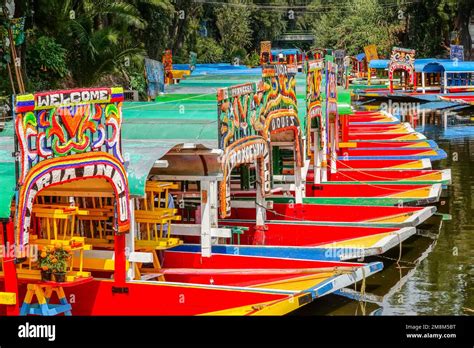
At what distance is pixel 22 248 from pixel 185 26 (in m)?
52.1

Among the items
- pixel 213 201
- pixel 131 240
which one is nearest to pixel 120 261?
pixel 131 240

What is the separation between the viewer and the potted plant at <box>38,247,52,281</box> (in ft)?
46.3

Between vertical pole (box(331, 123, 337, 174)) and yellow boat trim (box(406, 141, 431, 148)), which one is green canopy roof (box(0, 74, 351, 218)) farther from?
yellow boat trim (box(406, 141, 431, 148))

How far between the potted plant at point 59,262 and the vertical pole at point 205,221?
381 cm

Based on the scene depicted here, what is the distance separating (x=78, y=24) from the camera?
32375 millimetres

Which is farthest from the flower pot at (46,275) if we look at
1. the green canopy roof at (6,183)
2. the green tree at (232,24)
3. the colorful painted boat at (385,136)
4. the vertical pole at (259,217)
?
the green tree at (232,24)

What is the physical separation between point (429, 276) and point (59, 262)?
789 centimetres

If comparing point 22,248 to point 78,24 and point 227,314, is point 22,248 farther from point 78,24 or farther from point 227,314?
point 78,24

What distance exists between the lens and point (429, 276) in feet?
62.9

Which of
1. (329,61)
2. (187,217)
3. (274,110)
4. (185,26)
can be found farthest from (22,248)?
(185,26)

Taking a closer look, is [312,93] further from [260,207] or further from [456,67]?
[456,67]

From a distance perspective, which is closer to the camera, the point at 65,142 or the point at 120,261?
the point at 65,142

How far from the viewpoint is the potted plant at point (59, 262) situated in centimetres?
1412
